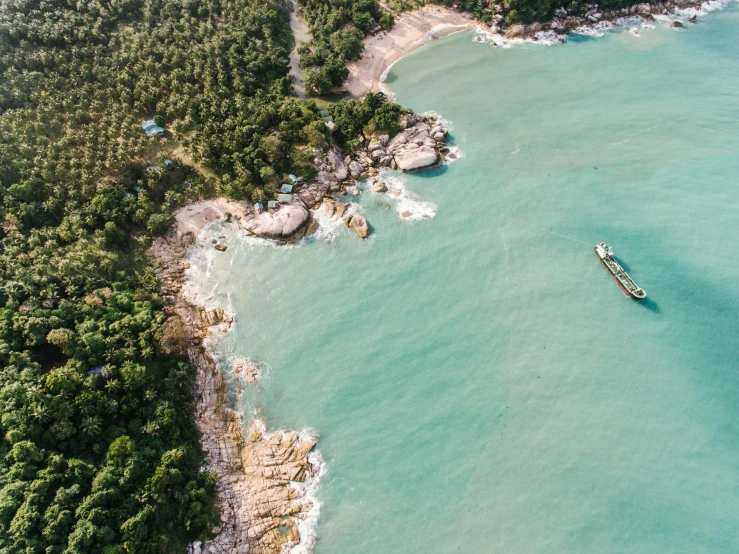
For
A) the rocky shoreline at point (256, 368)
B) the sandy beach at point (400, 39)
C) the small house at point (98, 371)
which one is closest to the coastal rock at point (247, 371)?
the rocky shoreline at point (256, 368)

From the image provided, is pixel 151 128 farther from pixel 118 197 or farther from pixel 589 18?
pixel 589 18

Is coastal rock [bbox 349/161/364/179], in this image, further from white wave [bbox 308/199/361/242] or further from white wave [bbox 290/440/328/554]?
white wave [bbox 290/440/328/554]

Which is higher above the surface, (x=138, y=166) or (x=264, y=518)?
(x=138, y=166)

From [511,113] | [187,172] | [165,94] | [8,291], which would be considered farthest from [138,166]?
[511,113]

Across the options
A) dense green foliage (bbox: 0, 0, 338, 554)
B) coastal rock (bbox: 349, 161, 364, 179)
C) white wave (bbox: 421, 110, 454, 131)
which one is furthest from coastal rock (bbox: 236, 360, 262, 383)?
white wave (bbox: 421, 110, 454, 131)

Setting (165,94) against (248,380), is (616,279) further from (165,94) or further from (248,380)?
(165,94)

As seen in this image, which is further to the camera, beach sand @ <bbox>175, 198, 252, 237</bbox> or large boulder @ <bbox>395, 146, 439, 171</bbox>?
large boulder @ <bbox>395, 146, 439, 171</bbox>
